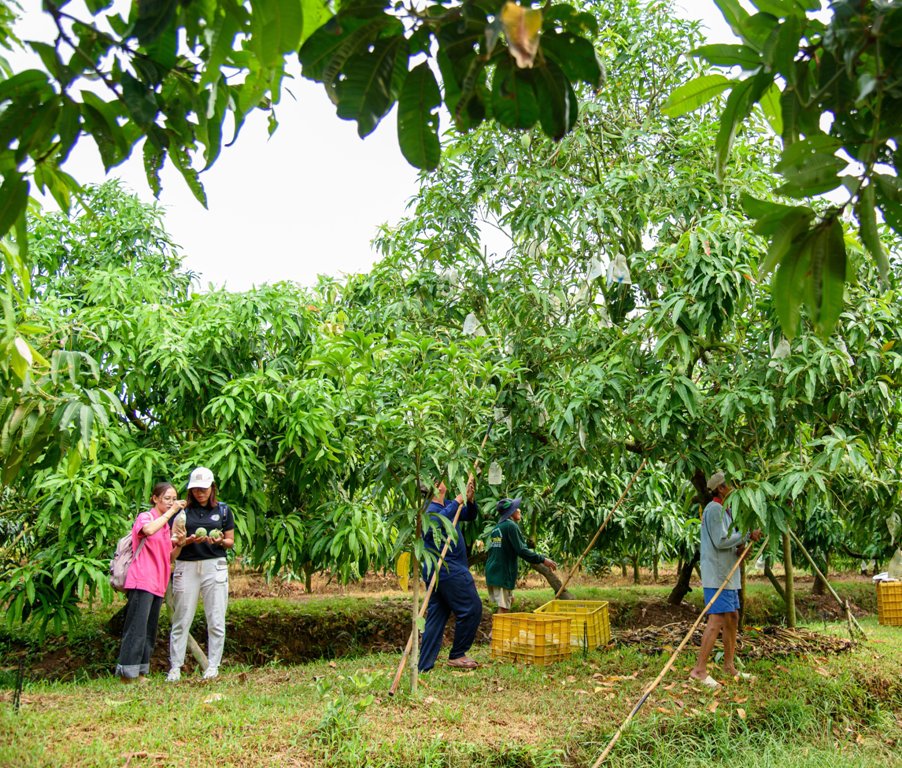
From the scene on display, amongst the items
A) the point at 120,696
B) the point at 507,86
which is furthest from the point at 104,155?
the point at 120,696

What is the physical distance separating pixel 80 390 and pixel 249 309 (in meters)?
3.16

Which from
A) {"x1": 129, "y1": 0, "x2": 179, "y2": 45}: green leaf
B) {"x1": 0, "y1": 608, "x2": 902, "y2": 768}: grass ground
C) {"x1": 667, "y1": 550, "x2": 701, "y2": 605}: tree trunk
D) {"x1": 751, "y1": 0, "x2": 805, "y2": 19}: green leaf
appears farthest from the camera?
{"x1": 667, "y1": 550, "x2": 701, "y2": 605}: tree trunk

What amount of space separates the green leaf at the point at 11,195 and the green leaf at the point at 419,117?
729 millimetres

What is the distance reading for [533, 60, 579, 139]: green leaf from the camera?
1.65 meters

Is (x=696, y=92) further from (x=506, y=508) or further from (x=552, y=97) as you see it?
(x=506, y=508)

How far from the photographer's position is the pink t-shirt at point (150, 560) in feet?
19.3

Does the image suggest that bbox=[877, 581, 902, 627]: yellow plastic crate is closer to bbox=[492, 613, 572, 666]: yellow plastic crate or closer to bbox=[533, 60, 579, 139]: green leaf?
bbox=[492, 613, 572, 666]: yellow plastic crate

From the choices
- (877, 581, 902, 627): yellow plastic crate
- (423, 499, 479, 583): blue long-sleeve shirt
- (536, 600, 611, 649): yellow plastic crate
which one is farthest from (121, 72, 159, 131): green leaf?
(877, 581, 902, 627): yellow plastic crate

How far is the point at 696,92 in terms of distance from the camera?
2.02 meters

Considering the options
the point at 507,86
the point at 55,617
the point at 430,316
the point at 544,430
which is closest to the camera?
the point at 507,86

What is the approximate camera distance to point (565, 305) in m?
6.72

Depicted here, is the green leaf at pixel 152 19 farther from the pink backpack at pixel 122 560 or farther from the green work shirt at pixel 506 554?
the green work shirt at pixel 506 554

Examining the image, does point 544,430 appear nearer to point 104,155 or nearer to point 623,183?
point 623,183

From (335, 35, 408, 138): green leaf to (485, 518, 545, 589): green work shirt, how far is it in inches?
261
